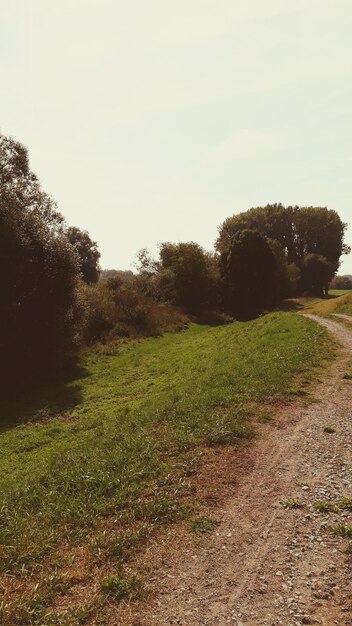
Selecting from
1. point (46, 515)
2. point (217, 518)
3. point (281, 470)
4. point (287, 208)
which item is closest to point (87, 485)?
point (46, 515)

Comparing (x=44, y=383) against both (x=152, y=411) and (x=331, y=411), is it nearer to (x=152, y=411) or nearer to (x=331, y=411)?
(x=152, y=411)

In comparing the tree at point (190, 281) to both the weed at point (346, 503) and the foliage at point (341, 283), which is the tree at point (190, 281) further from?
the foliage at point (341, 283)

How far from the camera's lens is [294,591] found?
670 cm

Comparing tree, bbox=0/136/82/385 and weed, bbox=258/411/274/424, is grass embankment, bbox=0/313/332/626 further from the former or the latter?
tree, bbox=0/136/82/385

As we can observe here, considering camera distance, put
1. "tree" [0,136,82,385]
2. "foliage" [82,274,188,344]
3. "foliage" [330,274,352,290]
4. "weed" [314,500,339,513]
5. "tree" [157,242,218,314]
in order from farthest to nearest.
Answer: "foliage" [330,274,352,290], "tree" [157,242,218,314], "foliage" [82,274,188,344], "tree" [0,136,82,385], "weed" [314,500,339,513]

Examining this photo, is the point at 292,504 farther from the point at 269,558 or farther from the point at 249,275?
the point at 249,275

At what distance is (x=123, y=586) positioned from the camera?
7070mm

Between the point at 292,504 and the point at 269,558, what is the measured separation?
6.01ft

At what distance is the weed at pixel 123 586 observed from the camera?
6.91 m

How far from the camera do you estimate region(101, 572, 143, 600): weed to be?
22.7 ft

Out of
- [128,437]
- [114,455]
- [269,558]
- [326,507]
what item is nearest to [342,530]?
[326,507]

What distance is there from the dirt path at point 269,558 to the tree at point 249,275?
50.5 meters

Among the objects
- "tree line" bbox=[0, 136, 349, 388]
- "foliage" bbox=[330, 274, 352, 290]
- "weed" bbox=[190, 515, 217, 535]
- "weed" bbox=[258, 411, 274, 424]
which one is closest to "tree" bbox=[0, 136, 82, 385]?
"tree line" bbox=[0, 136, 349, 388]

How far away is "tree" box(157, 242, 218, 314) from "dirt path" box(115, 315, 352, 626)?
161ft
